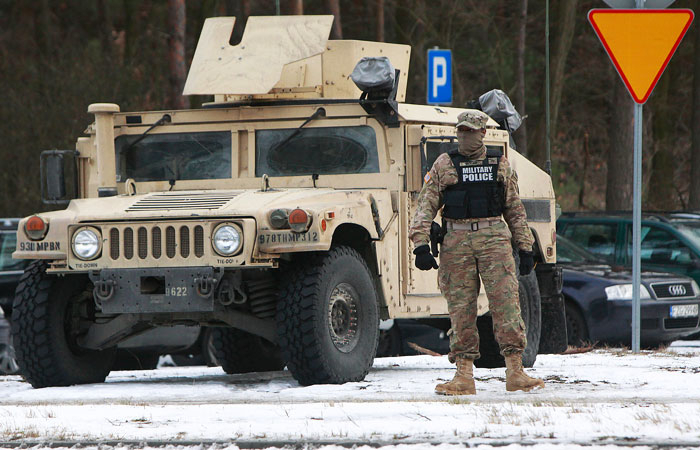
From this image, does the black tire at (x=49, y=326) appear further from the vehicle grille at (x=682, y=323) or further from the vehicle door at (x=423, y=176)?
the vehicle grille at (x=682, y=323)

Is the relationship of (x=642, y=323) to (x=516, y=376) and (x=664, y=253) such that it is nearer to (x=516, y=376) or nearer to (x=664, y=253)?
(x=664, y=253)

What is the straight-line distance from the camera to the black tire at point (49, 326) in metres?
9.60

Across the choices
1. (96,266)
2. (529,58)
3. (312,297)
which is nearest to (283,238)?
(312,297)

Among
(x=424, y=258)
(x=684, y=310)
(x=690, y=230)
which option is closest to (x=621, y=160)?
(x=690, y=230)

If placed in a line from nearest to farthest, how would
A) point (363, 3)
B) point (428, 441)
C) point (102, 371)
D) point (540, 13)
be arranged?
point (428, 441) < point (102, 371) < point (540, 13) < point (363, 3)

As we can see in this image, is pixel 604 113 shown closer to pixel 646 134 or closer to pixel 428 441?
pixel 646 134

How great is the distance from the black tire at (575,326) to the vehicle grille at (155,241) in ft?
20.1

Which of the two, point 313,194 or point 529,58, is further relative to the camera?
point 529,58

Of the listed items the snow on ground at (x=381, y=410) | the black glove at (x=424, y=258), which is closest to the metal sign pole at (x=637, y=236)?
the snow on ground at (x=381, y=410)

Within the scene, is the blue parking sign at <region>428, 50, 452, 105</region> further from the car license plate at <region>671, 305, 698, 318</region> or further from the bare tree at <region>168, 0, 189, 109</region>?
the car license plate at <region>671, 305, 698, 318</region>

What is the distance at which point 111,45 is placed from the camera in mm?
29734

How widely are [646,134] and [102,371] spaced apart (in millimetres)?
19029

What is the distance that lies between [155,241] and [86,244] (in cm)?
50

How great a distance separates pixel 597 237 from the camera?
52.3 feet
